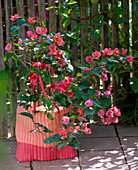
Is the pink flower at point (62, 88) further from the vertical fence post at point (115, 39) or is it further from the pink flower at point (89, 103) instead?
the vertical fence post at point (115, 39)

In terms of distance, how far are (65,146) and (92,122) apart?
0.87 m

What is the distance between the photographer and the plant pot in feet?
8.20

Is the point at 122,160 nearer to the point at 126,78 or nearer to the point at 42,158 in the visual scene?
the point at 42,158

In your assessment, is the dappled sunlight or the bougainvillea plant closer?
the bougainvillea plant

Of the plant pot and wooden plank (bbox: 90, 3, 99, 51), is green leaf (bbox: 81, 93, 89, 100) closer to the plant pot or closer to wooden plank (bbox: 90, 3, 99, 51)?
the plant pot

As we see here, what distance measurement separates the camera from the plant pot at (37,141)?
2500mm

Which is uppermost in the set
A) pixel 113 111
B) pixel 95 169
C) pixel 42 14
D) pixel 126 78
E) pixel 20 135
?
pixel 42 14

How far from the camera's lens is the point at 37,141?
2.53m

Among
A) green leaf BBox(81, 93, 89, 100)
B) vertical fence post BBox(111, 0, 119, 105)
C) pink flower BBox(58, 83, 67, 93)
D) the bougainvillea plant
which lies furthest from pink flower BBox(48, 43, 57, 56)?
vertical fence post BBox(111, 0, 119, 105)

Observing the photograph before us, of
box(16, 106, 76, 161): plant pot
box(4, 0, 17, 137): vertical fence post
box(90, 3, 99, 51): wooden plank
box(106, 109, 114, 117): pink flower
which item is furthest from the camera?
box(90, 3, 99, 51): wooden plank

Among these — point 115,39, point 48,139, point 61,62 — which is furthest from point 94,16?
point 48,139

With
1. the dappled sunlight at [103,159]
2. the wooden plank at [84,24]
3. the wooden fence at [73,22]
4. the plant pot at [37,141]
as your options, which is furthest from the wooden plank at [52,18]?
the dappled sunlight at [103,159]

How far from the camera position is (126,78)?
3318mm

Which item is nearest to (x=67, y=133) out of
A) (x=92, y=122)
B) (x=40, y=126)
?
(x=40, y=126)
